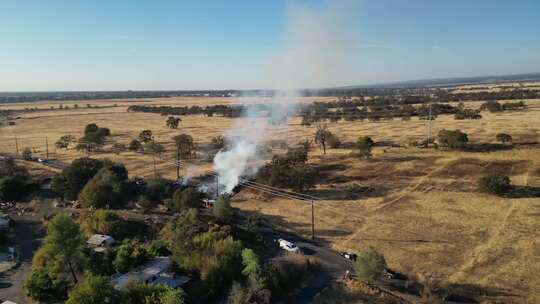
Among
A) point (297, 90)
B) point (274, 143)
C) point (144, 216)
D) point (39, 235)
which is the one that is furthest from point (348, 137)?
point (39, 235)

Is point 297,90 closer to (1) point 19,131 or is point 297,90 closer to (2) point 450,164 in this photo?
(2) point 450,164

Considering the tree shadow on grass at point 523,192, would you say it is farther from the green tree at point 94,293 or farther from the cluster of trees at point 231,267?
the green tree at point 94,293

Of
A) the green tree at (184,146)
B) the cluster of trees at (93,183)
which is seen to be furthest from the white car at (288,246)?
the green tree at (184,146)

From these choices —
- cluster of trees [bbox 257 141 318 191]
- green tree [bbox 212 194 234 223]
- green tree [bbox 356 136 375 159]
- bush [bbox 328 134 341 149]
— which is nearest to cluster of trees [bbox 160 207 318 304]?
green tree [bbox 212 194 234 223]

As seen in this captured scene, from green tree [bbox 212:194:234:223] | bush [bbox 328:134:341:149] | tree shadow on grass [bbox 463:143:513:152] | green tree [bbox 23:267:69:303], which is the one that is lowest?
green tree [bbox 23:267:69:303]

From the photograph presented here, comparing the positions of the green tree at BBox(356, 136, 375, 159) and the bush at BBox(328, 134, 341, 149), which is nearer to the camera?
the green tree at BBox(356, 136, 375, 159)

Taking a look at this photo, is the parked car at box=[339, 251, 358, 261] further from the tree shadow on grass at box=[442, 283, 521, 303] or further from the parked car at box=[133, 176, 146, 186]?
the parked car at box=[133, 176, 146, 186]

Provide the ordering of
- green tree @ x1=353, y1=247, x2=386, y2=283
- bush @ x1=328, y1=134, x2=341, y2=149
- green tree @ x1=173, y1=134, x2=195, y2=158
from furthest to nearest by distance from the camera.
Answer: bush @ x1=328, y1=134, x2=341, y2=149, green tree @ x1=173, y1=134, x2=195, y2=158, green tree @ x1=353, y1=247, x2=386, y2=283

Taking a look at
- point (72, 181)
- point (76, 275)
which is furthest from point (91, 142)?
point (76, 275)
